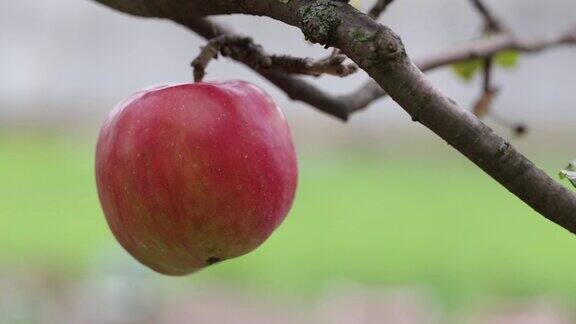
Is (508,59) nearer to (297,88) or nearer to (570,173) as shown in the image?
(297,88)

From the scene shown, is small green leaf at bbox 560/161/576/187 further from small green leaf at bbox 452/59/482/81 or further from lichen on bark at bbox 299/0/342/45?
small green leaf at bbox 452/59/482/81

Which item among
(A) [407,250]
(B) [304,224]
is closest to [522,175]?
(A) [407,250]

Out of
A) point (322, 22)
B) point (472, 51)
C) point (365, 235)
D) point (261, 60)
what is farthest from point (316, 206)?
point (322, 22)

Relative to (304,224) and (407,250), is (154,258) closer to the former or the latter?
(407,250)

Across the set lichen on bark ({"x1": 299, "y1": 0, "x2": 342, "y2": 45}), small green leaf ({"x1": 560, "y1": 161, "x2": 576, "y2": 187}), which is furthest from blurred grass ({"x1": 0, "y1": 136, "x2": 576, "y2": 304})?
lichen on bark ({"x1": 299, "y1": 0, "x2": 342, "y2": 45})

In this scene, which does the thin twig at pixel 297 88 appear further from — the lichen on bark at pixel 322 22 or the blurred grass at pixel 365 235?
the blurred grass at pixel 365 235
